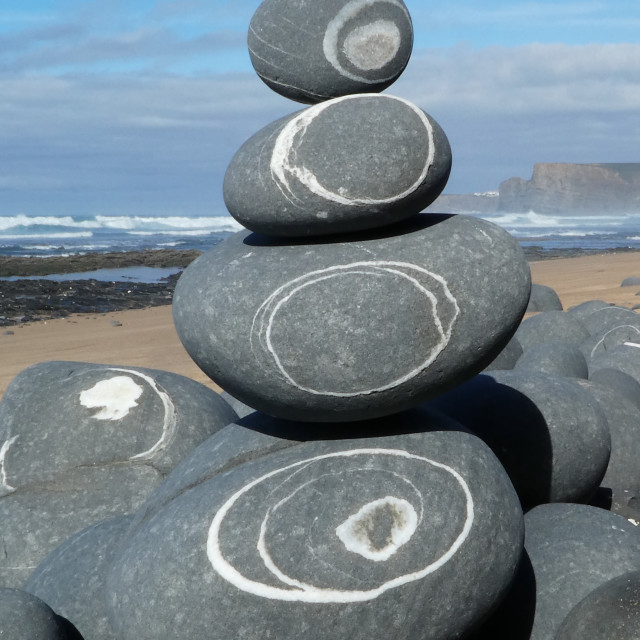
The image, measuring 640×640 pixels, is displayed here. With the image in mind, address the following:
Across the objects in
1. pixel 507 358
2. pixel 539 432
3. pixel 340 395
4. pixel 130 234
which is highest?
pixel 340 395

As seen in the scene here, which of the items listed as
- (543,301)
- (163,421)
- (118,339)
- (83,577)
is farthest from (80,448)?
(543,301)

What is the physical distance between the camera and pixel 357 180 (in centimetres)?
312

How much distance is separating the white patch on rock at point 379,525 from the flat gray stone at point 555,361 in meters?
3.12

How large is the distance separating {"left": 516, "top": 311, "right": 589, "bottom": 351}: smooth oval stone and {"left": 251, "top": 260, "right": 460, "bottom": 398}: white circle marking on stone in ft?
15.1

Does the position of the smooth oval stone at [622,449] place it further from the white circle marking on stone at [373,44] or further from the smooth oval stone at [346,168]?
the white circle marking on stone at [373,44]

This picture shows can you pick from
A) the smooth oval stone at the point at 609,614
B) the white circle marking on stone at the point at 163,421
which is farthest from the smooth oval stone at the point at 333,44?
the smooth oval stone at the point at 609,614

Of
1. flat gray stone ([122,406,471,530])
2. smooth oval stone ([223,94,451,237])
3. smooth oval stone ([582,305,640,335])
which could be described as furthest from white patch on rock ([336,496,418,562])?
smooth oval stone ([582,305,640,335])

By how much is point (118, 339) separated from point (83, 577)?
30.1 feet

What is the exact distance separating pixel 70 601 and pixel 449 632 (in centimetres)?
145

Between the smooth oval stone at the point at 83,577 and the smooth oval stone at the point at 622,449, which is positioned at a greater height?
the smooth oval stone at the point at 83,577

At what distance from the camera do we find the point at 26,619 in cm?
312

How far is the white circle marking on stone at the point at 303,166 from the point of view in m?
3.14

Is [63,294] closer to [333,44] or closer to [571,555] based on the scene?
[333,44]

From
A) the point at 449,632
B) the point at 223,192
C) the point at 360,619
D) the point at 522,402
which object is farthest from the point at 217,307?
the point at 522,402
